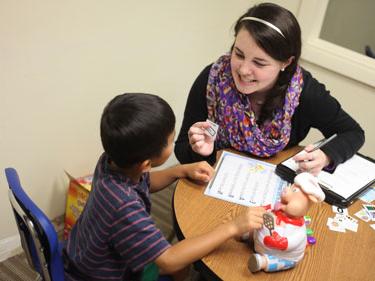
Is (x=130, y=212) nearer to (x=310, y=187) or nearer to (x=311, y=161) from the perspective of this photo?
(x=310, y=187)

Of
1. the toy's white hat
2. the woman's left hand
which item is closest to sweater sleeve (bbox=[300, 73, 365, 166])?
the woman's left hand

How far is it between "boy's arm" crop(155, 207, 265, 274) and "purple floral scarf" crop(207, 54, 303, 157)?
1.81ft

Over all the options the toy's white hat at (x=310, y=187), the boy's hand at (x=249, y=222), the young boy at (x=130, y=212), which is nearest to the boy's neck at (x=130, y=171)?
the young boy at (x=130, y=212)

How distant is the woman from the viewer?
4.88 feet

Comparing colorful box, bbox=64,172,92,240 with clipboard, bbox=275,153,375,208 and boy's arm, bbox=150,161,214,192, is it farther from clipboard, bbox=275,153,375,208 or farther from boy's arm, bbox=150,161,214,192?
clipboard, bbox=275,153,375,208

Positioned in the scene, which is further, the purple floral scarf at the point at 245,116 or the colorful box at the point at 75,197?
the colorful box at the point at 75,197

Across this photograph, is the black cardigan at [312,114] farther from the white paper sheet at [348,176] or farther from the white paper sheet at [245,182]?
the white paper sheet at [245,182]

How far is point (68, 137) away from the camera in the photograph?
2.08 metres

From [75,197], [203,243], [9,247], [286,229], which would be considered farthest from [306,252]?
[9,247]

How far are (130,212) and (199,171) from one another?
0.42m

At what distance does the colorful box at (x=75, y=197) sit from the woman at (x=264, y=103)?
0.65 meters

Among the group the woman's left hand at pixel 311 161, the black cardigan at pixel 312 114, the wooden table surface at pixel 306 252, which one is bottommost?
the wooden table surface at pixel 306 252

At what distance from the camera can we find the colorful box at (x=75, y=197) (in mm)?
2031

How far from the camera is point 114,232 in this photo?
→ 107cm
